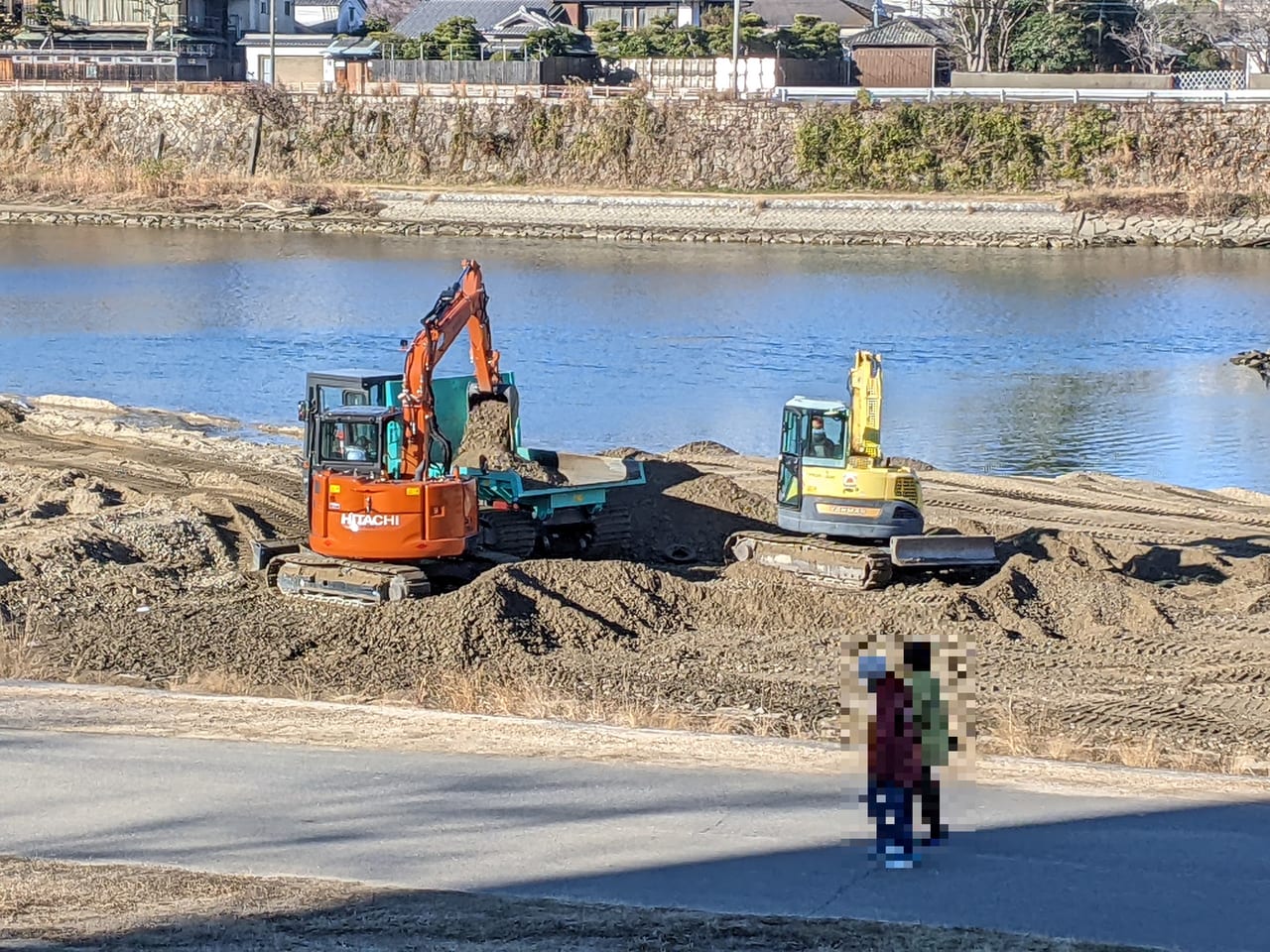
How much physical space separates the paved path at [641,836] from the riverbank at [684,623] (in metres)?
1.60

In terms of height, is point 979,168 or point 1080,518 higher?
point 979,168

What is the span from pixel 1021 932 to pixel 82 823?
5058 millimetres

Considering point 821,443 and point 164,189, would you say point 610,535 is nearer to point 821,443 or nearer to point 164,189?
point 821,443

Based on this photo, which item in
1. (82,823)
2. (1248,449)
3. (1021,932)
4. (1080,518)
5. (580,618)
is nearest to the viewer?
(1021,932)

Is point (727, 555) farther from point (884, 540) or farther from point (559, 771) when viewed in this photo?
point (559, 771)

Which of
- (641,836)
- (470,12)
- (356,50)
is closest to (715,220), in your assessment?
(470,12)

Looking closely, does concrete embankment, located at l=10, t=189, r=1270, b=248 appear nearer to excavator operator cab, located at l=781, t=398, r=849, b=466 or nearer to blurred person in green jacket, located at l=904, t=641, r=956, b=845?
excavator operator cab, located at l=781, t=398, r=849, b=466

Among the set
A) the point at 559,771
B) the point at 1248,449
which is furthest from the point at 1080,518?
the point at 559,771

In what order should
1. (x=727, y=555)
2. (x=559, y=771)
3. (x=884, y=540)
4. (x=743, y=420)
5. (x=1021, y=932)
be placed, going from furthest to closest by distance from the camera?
(x=743, y=420), (x=727, y=555), (x=884, y=540), (x=559, y=771), (x=1021, y=932)

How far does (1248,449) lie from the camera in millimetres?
26688

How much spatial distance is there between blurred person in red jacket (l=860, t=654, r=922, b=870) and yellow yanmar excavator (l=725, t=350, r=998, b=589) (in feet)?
27.2

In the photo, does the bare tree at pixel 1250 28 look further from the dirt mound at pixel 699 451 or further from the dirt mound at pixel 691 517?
the dirt mound at pixel 691 517

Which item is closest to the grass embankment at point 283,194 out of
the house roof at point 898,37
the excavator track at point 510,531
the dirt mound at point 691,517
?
the house roof at point 898,37

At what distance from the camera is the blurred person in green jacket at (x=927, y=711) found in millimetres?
8047
